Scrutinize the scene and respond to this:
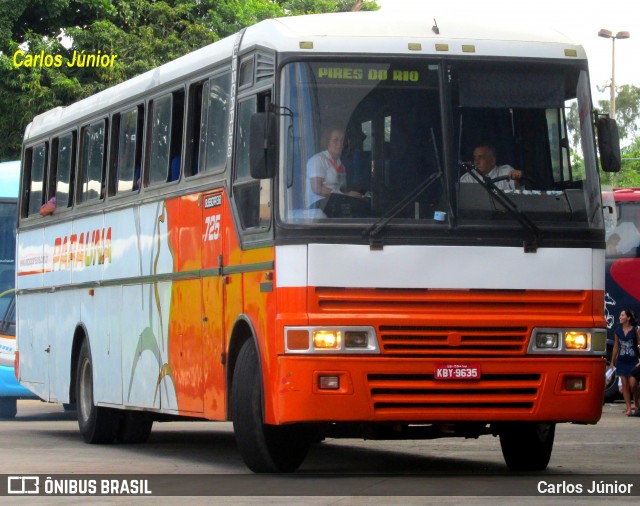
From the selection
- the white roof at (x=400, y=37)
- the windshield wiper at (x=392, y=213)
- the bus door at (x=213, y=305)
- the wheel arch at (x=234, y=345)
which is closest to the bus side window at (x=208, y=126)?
the bus door at (x=213, y=305)

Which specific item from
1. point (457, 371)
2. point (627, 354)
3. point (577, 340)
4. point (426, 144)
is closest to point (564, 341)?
point (577, 340)

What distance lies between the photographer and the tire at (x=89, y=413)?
1825cm

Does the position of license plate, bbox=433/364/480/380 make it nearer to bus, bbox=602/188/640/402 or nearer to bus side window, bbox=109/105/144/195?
bus side window, bbox=109/105/144/195

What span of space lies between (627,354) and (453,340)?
13160 mm

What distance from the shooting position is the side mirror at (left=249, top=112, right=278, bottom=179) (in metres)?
12.4

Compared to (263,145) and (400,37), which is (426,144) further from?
(263,145)

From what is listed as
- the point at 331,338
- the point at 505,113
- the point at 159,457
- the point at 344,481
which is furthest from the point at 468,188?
the point at 159,457

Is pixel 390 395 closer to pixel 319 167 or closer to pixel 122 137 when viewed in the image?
pixel 319 167

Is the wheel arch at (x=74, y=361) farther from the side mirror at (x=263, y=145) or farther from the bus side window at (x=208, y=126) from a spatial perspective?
the side mirror at (x=263, y=145)

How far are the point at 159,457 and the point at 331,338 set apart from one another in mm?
4155

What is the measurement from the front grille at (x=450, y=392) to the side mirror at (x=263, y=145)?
1.64m

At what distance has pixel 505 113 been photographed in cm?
1289

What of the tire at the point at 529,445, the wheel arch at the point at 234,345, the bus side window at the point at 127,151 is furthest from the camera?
the bus side window at the point at 127,151

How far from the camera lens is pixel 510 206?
12.7 m
